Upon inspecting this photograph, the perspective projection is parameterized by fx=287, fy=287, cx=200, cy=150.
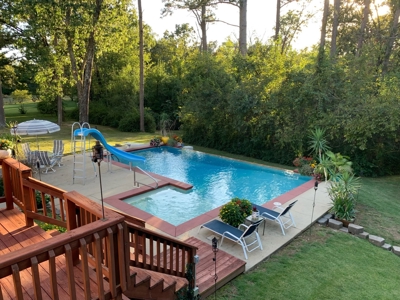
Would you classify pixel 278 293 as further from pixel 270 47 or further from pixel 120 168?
pixel 270 47

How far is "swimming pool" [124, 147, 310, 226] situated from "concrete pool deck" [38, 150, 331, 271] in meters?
0.59

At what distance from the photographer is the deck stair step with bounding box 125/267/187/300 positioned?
303 centimetres

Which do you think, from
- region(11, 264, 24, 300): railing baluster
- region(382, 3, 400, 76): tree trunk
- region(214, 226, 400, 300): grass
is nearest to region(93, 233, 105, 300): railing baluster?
region(11, 264, 24, 300): railing baluster

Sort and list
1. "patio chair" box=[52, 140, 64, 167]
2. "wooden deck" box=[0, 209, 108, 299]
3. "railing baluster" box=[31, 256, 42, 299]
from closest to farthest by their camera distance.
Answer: "railing baluster" box=[31, 256, 42, 299] < "wooden deck" box=[0, 209, 108, 299] < "patio chair" box=[52, 140, 64, 167]

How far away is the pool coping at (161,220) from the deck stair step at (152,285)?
89.6 inches

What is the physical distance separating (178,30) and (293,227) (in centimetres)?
3375

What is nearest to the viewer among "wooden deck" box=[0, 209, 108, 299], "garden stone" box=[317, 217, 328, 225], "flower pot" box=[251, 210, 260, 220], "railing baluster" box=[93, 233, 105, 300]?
"railing baluster" box=[93, 233, 105, 300]

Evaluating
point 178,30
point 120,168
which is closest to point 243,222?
point 120,168

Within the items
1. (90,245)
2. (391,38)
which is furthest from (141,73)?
(90,245)

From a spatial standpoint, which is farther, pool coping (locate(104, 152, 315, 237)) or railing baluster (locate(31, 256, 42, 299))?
pool coping (locate(104, 152, 315, 237))

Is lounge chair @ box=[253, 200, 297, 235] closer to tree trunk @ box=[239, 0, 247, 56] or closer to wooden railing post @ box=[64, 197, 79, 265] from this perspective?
wooden railing post @ box=[64, 197, 79, 265]

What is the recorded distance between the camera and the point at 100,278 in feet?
8.65

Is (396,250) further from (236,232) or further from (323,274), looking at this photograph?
(236,232)

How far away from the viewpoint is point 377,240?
617 cm
